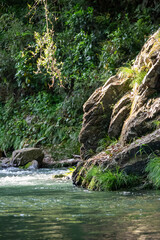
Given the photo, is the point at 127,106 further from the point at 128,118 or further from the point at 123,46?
the point at 123,46

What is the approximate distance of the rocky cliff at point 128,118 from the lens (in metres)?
7.33

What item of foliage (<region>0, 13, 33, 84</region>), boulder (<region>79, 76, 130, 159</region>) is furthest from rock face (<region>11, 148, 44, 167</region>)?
foliage (<region>0, 13, 33, 84</region>)

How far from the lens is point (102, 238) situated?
3.17m

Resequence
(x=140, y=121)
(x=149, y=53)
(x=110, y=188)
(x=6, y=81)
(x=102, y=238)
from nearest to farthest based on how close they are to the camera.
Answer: (x=102, y=238)
(x=110, y=188)
(x=140, y=121)
(x=149, y=53)
(x=6, y=81)

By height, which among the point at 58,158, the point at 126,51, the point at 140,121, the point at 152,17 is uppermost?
the point at 152,17

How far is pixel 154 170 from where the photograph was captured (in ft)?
22.3

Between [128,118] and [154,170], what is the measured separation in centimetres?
212

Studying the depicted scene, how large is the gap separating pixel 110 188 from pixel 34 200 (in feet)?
5.88

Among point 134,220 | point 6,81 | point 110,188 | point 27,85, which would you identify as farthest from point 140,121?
point 6,81

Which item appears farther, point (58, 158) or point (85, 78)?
point (85, 78)

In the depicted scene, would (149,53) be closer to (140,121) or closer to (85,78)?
(140,121)

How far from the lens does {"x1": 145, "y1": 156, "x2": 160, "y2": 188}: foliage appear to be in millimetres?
6742

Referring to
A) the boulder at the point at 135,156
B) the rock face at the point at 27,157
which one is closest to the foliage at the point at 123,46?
the rock face at the point at 27,157

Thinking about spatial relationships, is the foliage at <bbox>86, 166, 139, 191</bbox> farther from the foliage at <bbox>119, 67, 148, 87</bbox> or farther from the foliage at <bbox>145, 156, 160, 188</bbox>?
the foliage at <bbox>119, 67, 148, 87</bbox>
